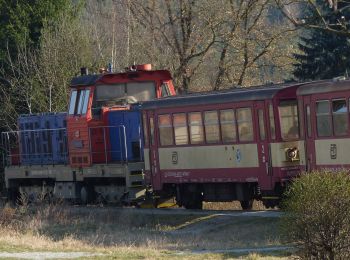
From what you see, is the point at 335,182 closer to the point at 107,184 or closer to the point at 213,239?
the point at 213,239

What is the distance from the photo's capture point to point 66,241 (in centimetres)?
2080

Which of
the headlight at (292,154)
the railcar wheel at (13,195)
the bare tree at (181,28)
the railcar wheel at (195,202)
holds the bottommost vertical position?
the railcar wheel at (195,202)

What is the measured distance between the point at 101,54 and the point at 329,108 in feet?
73.0

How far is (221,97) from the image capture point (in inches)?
980

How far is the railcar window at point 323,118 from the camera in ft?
73.7

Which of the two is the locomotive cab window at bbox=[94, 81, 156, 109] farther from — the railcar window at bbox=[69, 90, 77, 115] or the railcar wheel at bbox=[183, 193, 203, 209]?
the railcar wheel at bbox=[183, 193, 203, 209]

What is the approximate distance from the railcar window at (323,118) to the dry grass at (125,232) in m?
2.84

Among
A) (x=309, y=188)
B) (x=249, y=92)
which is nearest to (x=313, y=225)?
(x=309, y=188)

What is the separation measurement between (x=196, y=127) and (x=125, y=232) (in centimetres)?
404

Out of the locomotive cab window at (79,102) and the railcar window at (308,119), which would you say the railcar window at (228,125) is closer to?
the railcar window at (308,119)

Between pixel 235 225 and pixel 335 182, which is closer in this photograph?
pixel 335 182

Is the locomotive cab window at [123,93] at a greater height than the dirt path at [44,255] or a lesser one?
greater

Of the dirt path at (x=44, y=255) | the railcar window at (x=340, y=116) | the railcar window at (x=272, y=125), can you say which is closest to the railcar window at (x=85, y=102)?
the railcar window at (x=272, y=125)

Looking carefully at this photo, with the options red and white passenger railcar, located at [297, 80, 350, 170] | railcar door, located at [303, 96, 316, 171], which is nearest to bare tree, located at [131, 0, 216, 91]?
railcar door, located at [303, 96, 316, 171]
